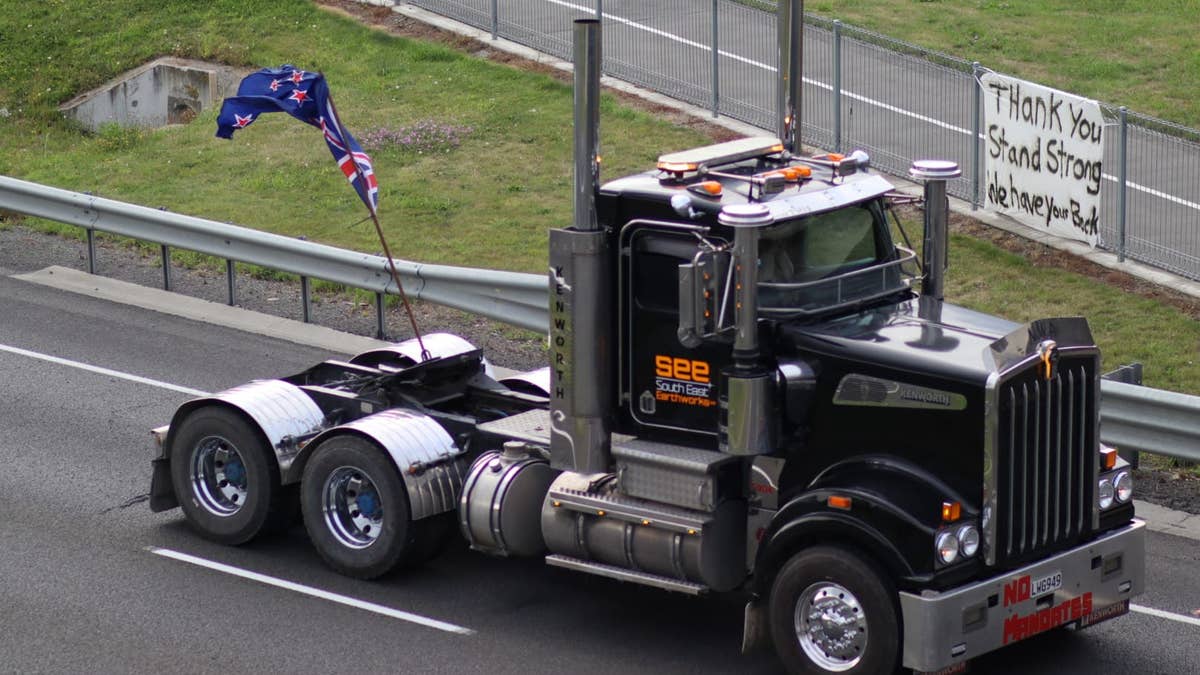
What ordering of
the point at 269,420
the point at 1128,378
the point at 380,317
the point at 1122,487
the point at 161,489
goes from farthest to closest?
the point at 380,317 < the point at 1128,378 < the point at 161,489 < the point at 269,420 < the point at 1122,487

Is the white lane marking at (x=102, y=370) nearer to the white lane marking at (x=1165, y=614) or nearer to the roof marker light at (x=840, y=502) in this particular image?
the roof marker light at (x=840, y=502)

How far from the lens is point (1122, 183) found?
16.1 meters

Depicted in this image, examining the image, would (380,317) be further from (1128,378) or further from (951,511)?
(951,511)

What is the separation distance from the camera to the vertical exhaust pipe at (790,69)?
33.6 feet

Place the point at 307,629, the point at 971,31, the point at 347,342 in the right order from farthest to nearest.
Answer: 1. the point at 971,31
2. the point at 347,342
3. the point at 307,629

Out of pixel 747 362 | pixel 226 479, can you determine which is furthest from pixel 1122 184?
pixel 226 479

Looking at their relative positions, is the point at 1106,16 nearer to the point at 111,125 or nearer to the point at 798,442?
the point at 111,125

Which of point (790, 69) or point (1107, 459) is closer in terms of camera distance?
point (1107, 459)

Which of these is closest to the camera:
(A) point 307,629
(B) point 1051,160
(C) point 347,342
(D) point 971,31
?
(A) point 307,629

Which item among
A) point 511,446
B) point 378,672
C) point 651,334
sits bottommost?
point 378,672

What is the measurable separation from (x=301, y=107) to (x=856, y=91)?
10143 mm

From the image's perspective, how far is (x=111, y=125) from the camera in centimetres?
2250

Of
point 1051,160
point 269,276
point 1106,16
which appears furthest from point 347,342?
point 1106,16

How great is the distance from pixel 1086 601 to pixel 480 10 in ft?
55.2
